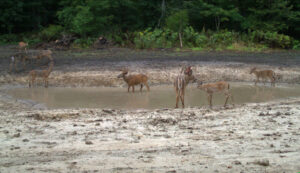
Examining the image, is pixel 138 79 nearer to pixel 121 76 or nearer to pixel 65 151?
pixel 121 76

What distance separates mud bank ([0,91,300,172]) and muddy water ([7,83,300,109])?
2298 mm

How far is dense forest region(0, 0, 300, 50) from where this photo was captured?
29.0 m

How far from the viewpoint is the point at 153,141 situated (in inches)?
283

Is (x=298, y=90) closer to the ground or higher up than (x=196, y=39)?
closer to the ground

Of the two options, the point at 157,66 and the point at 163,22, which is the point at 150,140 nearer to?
the point at 157,66

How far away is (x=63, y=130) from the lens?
8172 mm

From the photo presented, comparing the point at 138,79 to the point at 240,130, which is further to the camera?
the point at 138,79

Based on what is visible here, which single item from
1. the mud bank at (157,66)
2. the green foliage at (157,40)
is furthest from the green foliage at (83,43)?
the mud bank at (157,66)

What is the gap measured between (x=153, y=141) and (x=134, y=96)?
295 inches

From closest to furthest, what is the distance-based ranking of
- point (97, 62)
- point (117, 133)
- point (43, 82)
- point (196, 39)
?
point (117, 133) → point (43, 82) → point (97, 62) → point (196, 39)

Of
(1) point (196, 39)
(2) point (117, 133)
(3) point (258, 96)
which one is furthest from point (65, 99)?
(1) point (196, 39)

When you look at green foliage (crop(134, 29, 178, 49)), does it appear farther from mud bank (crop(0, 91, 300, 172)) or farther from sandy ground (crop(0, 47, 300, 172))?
mud bank (crop(0, 91, 300, 172))

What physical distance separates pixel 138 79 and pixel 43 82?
493cm

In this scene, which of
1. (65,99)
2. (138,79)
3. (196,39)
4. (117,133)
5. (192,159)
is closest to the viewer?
(192,159)
